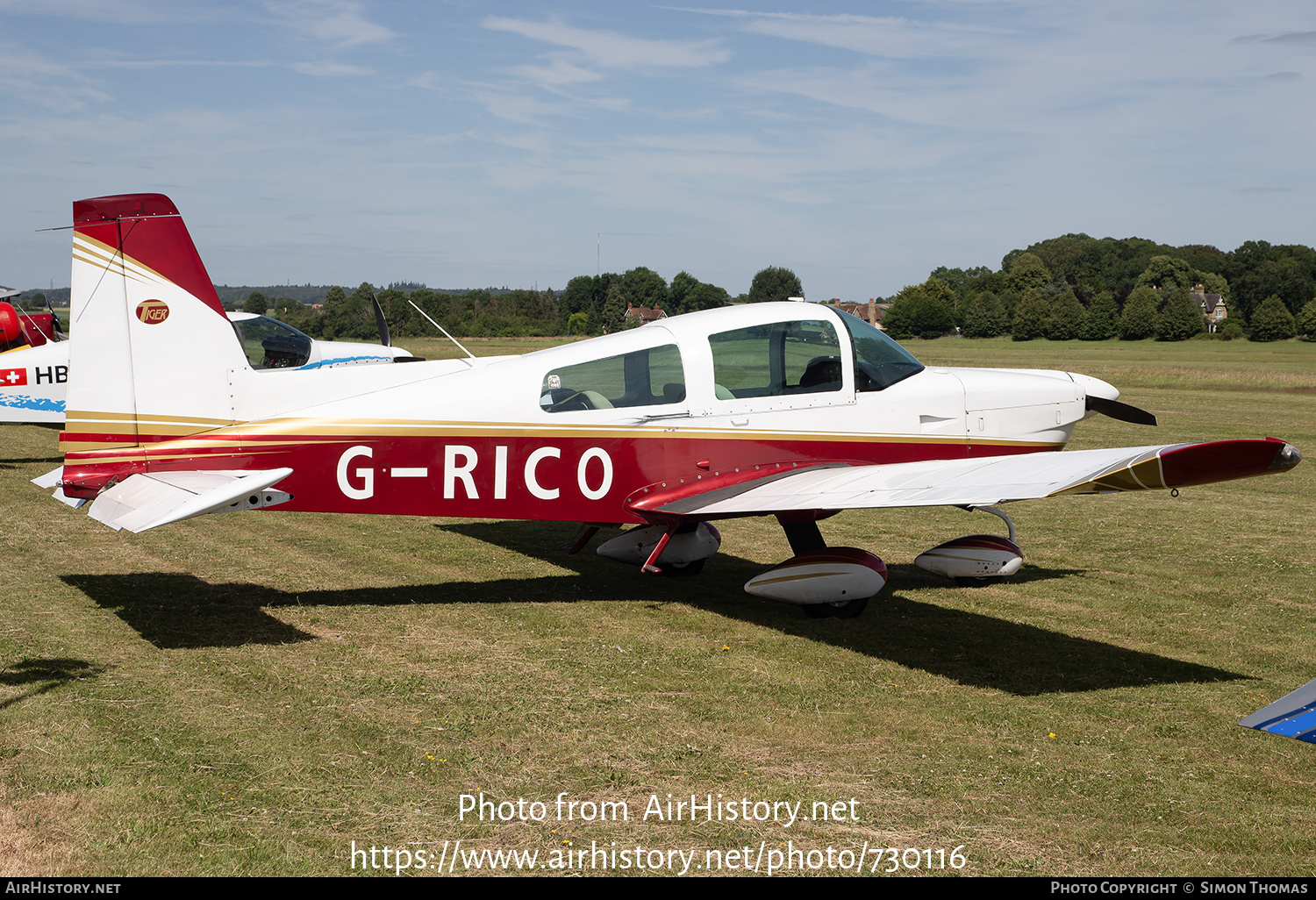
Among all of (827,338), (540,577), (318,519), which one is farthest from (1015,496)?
(318,519)

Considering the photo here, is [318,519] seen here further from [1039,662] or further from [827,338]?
[1039,662]

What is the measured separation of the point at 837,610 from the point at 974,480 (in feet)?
5.70

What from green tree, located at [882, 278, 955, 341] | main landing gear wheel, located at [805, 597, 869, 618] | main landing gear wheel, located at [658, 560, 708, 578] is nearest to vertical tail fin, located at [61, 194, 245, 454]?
main landing gear wheel, located at [658, 560, 708, 578]

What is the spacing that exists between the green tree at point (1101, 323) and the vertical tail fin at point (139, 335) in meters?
88.8

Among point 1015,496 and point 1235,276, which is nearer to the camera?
point 1015,496

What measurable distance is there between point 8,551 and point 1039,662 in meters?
8.60

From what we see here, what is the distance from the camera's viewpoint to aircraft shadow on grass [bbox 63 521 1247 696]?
20.3 ft

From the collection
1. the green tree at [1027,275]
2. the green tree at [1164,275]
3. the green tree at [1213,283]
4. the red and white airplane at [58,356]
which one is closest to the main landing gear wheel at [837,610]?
the red and white airplane at [58,356]

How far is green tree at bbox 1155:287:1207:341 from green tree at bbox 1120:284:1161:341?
0.84 meters

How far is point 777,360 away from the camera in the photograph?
7.48m

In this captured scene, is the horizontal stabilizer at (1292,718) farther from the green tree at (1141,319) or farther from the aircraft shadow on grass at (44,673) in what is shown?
the green tree at (1141,319)

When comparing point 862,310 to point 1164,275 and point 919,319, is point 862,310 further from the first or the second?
point 1164,275

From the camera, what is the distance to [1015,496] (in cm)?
527

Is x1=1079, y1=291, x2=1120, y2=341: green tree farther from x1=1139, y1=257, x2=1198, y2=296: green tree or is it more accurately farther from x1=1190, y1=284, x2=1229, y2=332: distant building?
x1=1139, y1=257, x2=1198, y2=296: green tree
